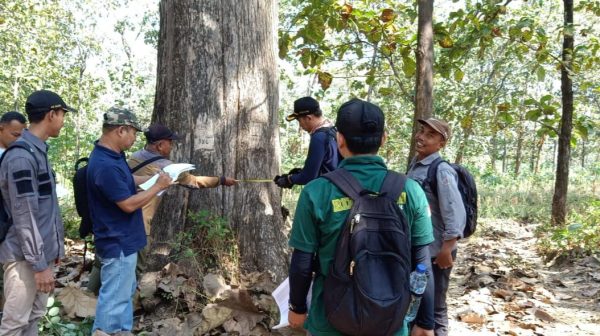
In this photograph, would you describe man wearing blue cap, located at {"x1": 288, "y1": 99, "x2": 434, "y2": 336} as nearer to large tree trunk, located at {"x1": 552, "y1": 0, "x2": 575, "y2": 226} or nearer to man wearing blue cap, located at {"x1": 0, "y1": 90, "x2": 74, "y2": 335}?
man wearing blue cap, located at {"x1": 0, "y1": 90, "x2": 74, "y2": 335}

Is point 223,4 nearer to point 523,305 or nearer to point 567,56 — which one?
point 523,305

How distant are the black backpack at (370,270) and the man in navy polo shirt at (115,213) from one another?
1867 mm

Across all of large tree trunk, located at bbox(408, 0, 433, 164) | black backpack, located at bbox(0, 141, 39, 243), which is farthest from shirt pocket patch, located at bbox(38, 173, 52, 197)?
large tree trunk, located at bbox(408, 0, 433, 164)

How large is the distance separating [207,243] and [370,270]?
278cm

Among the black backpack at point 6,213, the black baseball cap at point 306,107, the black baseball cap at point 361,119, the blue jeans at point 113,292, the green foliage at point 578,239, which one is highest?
the black baseball cap at point 306,107

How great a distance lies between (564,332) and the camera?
15.2ft

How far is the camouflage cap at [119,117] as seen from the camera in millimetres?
3562

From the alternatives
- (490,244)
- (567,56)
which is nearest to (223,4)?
(567,56)

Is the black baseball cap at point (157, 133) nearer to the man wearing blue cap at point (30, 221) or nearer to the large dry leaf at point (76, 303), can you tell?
the man wearing blue cap at point (30, 221)

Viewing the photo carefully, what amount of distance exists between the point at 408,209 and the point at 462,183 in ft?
5.21

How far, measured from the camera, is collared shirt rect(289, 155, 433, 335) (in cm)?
227

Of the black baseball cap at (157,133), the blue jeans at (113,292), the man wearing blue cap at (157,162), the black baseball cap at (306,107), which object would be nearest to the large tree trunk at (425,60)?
the black baseball cap at (306,107)

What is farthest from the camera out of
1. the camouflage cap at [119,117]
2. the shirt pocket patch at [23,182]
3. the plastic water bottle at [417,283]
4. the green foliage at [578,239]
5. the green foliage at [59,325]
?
the green foliage at [578,239]

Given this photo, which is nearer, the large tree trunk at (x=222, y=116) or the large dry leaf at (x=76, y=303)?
the large dry leaf at (x=76, y=303)
